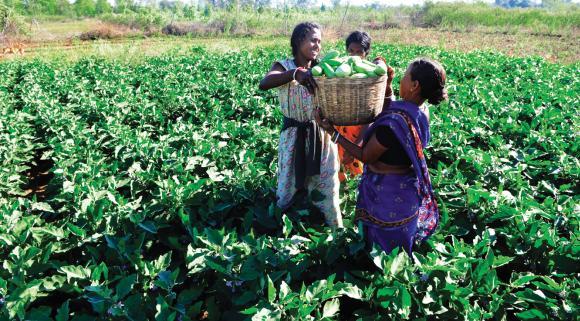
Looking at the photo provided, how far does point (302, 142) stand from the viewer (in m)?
2.72

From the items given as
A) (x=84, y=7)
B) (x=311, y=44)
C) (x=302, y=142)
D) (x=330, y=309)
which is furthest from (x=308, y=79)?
(x=84, y=7)

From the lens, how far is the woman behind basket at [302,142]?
255 cm

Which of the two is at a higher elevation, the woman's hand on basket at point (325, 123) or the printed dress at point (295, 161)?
the woman's hand on basket at point (325, 123)

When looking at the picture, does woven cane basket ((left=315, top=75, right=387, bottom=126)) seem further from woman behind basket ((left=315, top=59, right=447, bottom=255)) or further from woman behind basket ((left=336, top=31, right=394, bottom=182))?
woman behind basket ((left=336, top=31, right=394, bottom=182))

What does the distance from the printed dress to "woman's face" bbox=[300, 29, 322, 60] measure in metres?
0.11

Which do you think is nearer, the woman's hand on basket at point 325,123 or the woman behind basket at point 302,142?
the woman's hand on basket at point 325,123

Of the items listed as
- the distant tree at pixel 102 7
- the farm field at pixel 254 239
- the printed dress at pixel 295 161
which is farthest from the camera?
the distant tree at pixel 102 7

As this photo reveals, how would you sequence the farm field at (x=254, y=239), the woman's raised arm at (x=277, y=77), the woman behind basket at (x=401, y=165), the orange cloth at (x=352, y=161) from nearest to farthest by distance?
1. the farm field at (x=254, y=239)
2. the woman behind basket at (x=401, y=165)
3. the woman's raised arm at (x=277, y=77)
4. the orange cloth at (x=352, y=161)

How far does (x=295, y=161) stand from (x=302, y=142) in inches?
5.5

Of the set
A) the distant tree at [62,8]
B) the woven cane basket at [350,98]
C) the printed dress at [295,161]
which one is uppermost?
the distant tree at [62,8]

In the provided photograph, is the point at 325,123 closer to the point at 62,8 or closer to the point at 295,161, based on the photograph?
the point at 295,161

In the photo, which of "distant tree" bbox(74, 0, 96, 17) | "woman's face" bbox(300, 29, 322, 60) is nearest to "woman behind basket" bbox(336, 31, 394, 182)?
"woman's face" bbox(300, 29, 322, 60)

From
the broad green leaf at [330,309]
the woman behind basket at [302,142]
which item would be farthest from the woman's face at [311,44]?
the broad green leaf at [330,309]

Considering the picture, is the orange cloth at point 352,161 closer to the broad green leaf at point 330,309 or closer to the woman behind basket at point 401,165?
the woman behind basket at point 401,165
